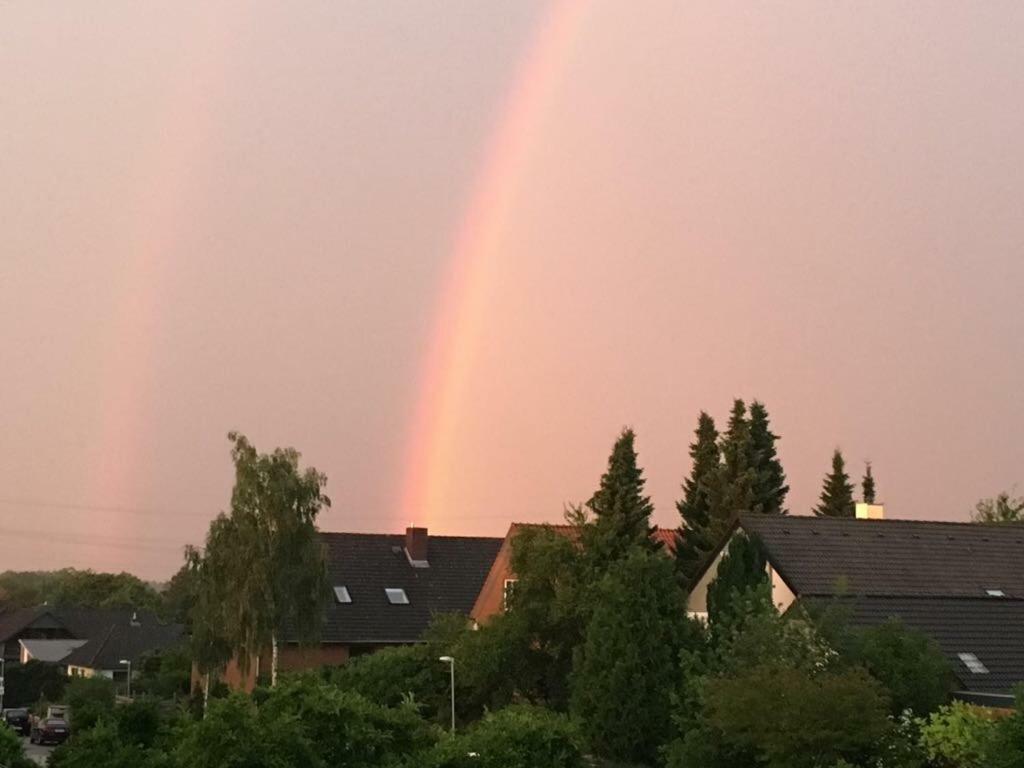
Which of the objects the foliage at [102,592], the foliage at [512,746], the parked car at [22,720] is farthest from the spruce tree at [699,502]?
the foliage at [102,592]

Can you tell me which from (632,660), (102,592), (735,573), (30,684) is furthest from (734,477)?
(102,592)

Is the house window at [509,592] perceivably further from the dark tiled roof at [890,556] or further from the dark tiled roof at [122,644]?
the dark tiled roof at [122,644]

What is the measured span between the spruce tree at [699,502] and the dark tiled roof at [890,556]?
911 cm

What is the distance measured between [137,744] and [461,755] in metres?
7.51

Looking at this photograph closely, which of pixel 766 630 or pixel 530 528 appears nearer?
pixel 766 630

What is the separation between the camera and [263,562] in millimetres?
45188

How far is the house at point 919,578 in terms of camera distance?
2988 cm

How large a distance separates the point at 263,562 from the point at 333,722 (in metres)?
23.9

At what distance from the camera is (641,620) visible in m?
29.4

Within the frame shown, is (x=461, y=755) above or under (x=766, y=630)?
under

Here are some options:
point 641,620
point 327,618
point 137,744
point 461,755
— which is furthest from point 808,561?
point 327,618

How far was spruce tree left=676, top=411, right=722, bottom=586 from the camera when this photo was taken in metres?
46.5

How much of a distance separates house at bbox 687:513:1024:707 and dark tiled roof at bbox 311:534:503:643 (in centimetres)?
2093

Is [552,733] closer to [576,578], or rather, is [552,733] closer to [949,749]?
[949,749]
